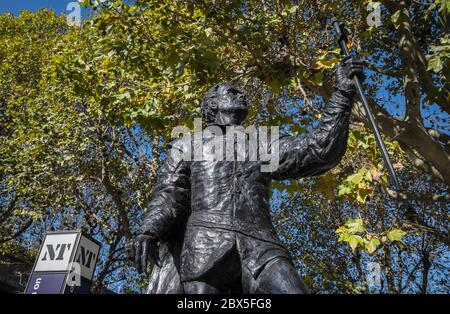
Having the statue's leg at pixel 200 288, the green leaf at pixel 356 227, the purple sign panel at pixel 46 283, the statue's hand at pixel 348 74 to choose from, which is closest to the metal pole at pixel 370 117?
the statue's hand at pixel 348 74

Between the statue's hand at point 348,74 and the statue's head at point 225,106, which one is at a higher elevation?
the statue's head at point 225,106

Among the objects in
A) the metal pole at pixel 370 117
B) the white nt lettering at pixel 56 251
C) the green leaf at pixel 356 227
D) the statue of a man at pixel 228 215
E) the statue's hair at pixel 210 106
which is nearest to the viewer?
the metal pole at pixel 370 117

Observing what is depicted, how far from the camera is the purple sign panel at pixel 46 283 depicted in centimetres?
515

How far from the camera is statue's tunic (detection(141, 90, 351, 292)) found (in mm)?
3043

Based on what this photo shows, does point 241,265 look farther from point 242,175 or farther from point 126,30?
point 126,30

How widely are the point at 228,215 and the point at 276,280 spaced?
0.52 metres

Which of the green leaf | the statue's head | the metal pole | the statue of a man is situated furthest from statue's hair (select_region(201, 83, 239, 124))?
the green leaf

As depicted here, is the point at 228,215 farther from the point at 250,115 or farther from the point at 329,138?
the point at 250,115

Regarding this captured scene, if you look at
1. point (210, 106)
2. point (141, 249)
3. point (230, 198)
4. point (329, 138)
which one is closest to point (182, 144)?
point (210, 106)

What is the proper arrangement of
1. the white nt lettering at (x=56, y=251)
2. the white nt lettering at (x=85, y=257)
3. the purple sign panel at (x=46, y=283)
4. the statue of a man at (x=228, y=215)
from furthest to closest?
the white nt lettering at (x=85, y=257) → the white nt lettering at (x=56, y=251) → the purple sign panel at (x=46, y=283) → the statue of a man at (x=228, y=215)

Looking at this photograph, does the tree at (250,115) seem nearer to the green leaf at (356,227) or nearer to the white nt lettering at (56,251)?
the green leaf at (356,227)

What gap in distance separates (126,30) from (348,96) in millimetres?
5365

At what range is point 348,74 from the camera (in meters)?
3.11
